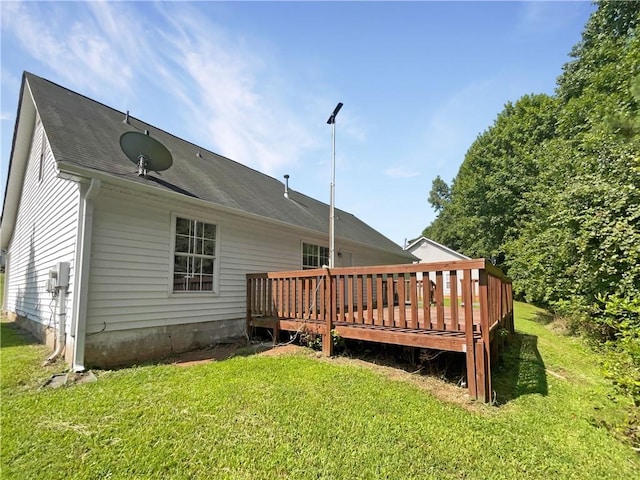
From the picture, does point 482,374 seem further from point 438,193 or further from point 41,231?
point 438,193

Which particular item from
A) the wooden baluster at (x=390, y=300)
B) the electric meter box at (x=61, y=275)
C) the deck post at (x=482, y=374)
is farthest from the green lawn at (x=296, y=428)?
→ the electric meter box at (x=61, y=275)

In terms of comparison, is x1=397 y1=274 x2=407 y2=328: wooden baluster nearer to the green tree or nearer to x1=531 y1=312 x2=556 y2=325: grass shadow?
x1=531 y1=312 x2=556 y2=325: grass shadow

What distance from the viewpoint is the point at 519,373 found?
5031 millimetres

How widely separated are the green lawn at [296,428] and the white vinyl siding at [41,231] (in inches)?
91.6

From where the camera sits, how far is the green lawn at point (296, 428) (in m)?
2.50

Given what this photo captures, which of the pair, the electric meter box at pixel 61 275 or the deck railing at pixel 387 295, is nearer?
the deck railing at pixel 387 295

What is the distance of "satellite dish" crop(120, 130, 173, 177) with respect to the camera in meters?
5.93

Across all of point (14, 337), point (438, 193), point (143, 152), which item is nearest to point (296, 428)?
point (143, 152)

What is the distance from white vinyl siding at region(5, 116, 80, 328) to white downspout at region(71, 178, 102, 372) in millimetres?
427

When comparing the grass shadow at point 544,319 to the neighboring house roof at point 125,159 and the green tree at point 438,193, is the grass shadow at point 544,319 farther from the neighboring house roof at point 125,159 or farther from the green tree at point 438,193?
the green tree at point 438,193

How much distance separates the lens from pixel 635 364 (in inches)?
129

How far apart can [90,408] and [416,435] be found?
346cm

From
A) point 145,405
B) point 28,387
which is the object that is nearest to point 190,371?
point 145,405

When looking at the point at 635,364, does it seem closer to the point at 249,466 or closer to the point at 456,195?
the point at 249,466
